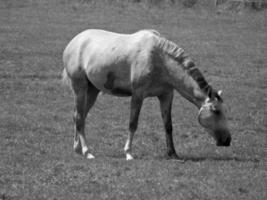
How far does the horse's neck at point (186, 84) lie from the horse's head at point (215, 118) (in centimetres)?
14

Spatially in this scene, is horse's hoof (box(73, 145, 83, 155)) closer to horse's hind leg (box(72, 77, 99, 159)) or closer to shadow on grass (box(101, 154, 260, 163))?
horse's hind leg (box(72, 77, 99, 159))

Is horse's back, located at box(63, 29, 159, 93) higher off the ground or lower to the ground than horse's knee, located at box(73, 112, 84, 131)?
higher

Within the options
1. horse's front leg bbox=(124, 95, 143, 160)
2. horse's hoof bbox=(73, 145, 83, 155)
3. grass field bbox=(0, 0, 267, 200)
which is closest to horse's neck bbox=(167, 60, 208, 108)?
horse's front leg bbox=(124, 95, 143, 160)

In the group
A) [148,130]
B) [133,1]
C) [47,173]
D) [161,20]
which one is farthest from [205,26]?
[47,173]

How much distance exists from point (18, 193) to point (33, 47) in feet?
55.4

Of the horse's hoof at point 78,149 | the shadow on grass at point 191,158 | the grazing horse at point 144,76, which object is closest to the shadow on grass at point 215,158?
the shadow on grass at point 191,158

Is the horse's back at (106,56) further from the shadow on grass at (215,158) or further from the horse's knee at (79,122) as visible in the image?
the shadow on grass at (215,158)

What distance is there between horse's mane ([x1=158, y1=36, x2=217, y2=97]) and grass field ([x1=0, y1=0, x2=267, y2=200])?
1155mm

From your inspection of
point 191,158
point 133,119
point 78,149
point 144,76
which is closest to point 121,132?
point 78,149

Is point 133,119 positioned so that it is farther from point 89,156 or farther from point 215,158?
point 215,158

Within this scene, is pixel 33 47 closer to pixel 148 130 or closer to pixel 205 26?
pixel 205 26

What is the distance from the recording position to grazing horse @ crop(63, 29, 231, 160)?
36.5 feet

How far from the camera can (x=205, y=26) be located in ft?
105

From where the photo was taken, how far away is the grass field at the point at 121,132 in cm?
903
